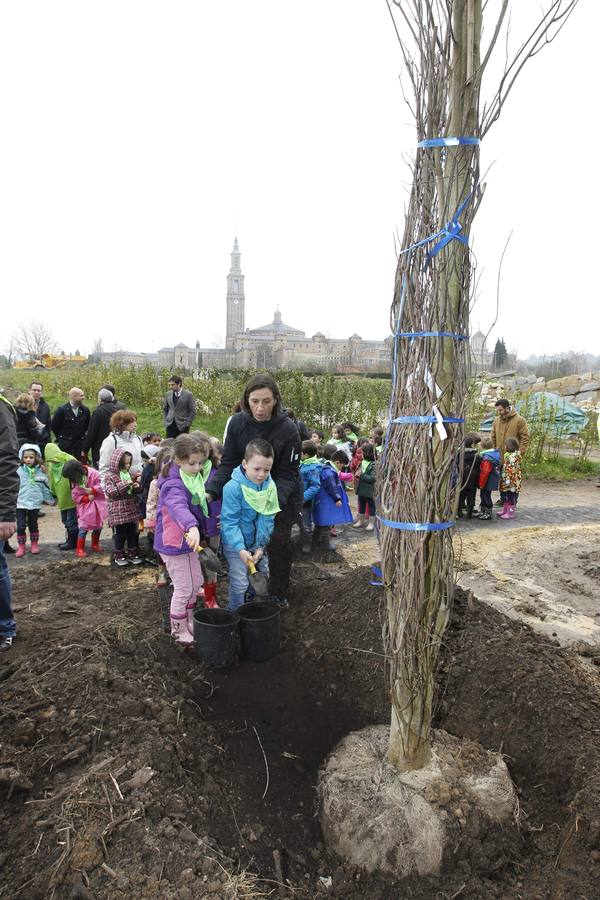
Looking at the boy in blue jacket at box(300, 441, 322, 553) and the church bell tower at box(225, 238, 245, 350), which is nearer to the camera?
the boy in blue jacket at box(300, 441, 322, 553)

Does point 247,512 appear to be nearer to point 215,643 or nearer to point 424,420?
point 215,643

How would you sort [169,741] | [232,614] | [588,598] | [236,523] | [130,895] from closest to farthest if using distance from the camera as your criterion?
[130,895] < [169,741] < [232,614] < [236,523] < [588,598]

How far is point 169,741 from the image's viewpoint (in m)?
2.60

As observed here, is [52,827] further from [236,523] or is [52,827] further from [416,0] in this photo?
[416,0]

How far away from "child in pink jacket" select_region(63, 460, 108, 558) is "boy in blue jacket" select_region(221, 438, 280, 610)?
2.74 m


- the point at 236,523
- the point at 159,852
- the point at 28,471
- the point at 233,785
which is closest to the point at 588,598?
the point at 236,523

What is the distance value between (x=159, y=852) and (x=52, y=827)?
0.46 meters

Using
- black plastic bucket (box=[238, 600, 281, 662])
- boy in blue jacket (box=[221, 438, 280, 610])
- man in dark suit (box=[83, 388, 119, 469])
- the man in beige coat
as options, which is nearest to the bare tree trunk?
black plastic bucket (box=[238, 600, 281, 662])

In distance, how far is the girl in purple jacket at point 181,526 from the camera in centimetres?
375

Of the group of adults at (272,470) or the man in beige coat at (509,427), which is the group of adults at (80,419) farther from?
the man in beige coat at (509,427)

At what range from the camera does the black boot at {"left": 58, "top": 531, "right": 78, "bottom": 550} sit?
6.40 metres

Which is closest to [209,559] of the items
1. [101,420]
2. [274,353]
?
[101,420]

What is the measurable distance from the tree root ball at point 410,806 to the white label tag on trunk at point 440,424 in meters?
1.53

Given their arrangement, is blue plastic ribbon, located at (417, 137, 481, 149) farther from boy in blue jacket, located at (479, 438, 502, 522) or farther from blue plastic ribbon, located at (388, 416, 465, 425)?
boy in blue jacket, located at (479, 438, 502, 522)
